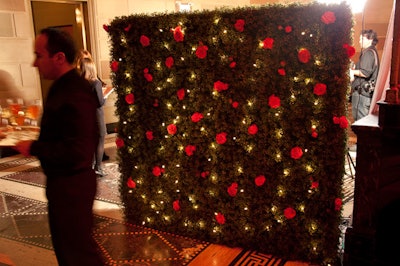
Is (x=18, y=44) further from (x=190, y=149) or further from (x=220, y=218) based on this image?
(x=220, y=218)

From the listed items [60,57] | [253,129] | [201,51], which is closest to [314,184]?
[253,129]

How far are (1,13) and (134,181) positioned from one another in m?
4.27

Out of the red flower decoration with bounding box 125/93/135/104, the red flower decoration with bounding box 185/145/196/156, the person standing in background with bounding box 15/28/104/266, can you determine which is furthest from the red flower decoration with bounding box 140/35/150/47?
the person standing in background with bounding box 15/28/104/266

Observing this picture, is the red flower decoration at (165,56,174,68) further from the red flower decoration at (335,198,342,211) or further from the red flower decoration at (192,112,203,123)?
the red flower decoration at (335,198,342,211)

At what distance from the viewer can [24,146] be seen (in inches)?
70.7

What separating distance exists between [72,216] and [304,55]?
1.87 meters

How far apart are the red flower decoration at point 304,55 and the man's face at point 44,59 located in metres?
1.67

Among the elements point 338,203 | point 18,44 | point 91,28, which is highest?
point 91,28

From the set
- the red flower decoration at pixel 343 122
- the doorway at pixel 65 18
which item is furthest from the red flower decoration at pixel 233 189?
the doorway at pixel 65 18

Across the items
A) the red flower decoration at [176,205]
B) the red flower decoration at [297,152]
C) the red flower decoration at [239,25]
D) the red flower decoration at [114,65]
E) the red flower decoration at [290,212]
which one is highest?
the red flower decoration at [239,25]

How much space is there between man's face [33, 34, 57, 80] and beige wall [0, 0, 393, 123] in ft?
15.4

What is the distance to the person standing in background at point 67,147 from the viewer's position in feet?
5.83

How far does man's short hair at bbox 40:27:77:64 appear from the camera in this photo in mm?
1887

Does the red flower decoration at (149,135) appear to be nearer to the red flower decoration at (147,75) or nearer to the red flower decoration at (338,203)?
the red flower decoration at (147,75)
